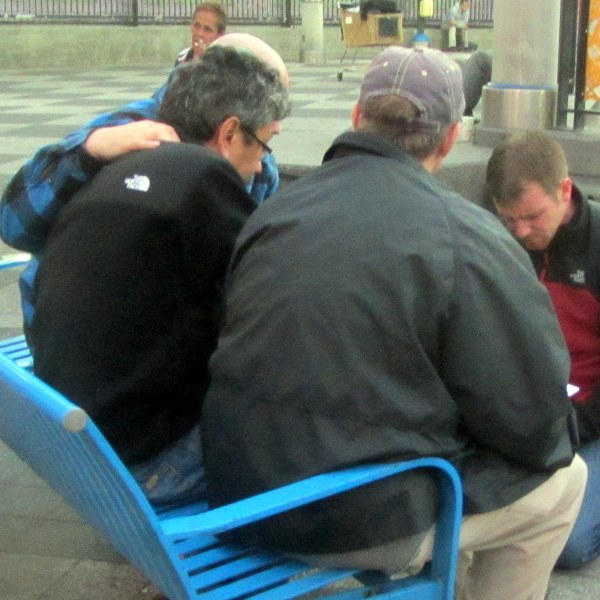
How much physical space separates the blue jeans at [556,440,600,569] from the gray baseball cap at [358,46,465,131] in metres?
1.32

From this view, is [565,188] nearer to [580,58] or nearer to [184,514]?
[184,514]

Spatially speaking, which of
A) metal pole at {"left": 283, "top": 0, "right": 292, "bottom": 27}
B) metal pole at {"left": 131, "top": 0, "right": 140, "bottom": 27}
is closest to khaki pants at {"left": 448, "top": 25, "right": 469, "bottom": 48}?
metal pole at {"left": 283, "top": 0, "right": 292, "bottom": 27}

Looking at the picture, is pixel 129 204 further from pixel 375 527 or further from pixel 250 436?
pixel 375 527

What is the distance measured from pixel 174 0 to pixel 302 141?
15218 millimetres

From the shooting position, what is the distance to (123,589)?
303 centimetres

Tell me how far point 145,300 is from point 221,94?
1.86ft

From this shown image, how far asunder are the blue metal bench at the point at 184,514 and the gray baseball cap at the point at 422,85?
2.27ft

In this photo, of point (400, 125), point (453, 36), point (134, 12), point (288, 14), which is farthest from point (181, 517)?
point (453, 36)

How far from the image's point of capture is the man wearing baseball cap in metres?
2.12

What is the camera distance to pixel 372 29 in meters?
17.9

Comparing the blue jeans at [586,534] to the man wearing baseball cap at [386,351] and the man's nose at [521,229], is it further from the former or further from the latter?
the man wearing baseball cap at [386,351]

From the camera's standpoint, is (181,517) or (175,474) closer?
(181,517)

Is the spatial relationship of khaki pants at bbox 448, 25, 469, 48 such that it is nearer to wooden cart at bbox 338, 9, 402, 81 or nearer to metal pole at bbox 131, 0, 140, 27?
wooden cart at bbox 338, 9, 402, 81

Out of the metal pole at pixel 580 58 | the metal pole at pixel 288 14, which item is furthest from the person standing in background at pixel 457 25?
the metal pole at pixel 580 58
